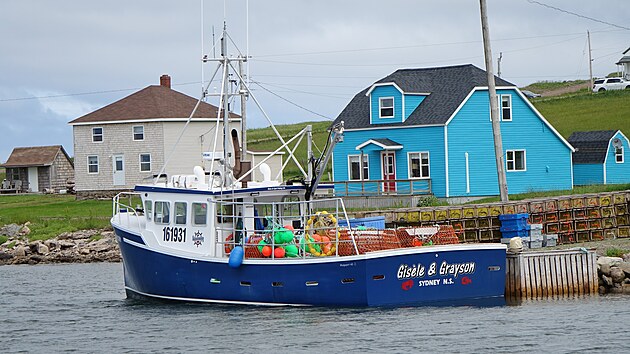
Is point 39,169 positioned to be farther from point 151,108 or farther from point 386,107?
point 386,107

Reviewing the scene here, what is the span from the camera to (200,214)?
26422 mm

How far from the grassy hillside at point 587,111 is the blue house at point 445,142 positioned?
71.4 feet

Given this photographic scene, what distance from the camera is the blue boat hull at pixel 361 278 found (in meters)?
24.3

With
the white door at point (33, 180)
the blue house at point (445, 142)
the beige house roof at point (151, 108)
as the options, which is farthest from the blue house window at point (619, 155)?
the white door at point (33, 180)

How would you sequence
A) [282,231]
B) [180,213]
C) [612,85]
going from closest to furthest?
[282,231] < [180,213] < [612,85]

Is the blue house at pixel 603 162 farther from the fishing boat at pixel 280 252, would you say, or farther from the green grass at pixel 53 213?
the fishing boat at pixel 280 252

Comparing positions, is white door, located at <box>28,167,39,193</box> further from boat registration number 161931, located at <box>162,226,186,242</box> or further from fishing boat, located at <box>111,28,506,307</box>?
boat registration number 161931, located at <box>162,226,186,242</box>

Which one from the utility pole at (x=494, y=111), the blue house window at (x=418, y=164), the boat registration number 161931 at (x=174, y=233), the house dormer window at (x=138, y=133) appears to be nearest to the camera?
the boat registration number 161931 at (x=174, y=233)

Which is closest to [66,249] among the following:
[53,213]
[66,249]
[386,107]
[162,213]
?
[66,249]

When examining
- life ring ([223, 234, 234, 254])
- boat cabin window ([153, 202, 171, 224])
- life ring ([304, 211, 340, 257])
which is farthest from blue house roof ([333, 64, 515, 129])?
life ring ([223, 234, 234, 254])

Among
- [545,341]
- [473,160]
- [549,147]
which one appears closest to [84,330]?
[545,341]

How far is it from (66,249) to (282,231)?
74.7ft

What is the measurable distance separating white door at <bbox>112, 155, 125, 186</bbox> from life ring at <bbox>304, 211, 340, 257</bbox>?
119 feet

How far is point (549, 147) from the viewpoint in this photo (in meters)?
51.4
